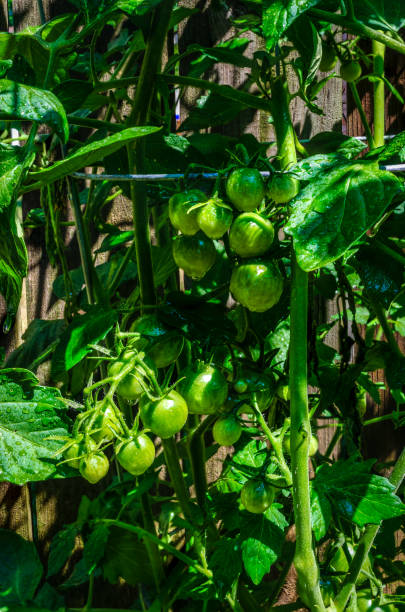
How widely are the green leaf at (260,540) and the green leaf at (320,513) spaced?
0.06 meters

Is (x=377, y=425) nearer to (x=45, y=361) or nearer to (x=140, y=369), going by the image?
(x=45, y=361)

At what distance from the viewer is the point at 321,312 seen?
4.30 feet

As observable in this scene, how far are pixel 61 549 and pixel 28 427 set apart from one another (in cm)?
39

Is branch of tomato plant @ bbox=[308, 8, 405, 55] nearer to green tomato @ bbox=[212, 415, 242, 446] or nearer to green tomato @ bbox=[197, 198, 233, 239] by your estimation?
green tomato @ bbox=[197, 198, 233, 239]

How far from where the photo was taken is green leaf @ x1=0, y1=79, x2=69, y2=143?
0.53m

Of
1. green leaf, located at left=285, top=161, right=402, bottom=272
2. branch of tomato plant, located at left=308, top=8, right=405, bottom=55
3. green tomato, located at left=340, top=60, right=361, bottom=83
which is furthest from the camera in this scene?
green tomato, located at left=340, top=60, right=361, bottom=83

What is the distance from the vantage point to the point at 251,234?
0.60 metres

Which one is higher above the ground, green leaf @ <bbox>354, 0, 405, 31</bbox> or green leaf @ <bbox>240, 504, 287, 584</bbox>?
green leaf @ <bbox>354, 0, 405, 31</bbox>

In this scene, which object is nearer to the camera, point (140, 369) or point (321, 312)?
point (140, 369)

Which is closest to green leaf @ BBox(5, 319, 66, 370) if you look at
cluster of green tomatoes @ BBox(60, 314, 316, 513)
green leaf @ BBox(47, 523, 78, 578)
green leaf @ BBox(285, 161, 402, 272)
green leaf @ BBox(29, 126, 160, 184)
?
green leaf @ BBox(47, 523, 78, 578)

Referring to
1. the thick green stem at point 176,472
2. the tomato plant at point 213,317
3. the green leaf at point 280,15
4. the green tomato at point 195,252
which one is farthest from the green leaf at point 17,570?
the green leaf at point 280,15

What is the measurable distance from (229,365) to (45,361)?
41 cm

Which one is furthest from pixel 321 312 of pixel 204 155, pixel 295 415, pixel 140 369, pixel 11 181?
pixel 11 181

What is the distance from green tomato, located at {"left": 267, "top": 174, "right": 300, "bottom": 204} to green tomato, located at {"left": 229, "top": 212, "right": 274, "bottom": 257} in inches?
1.2
